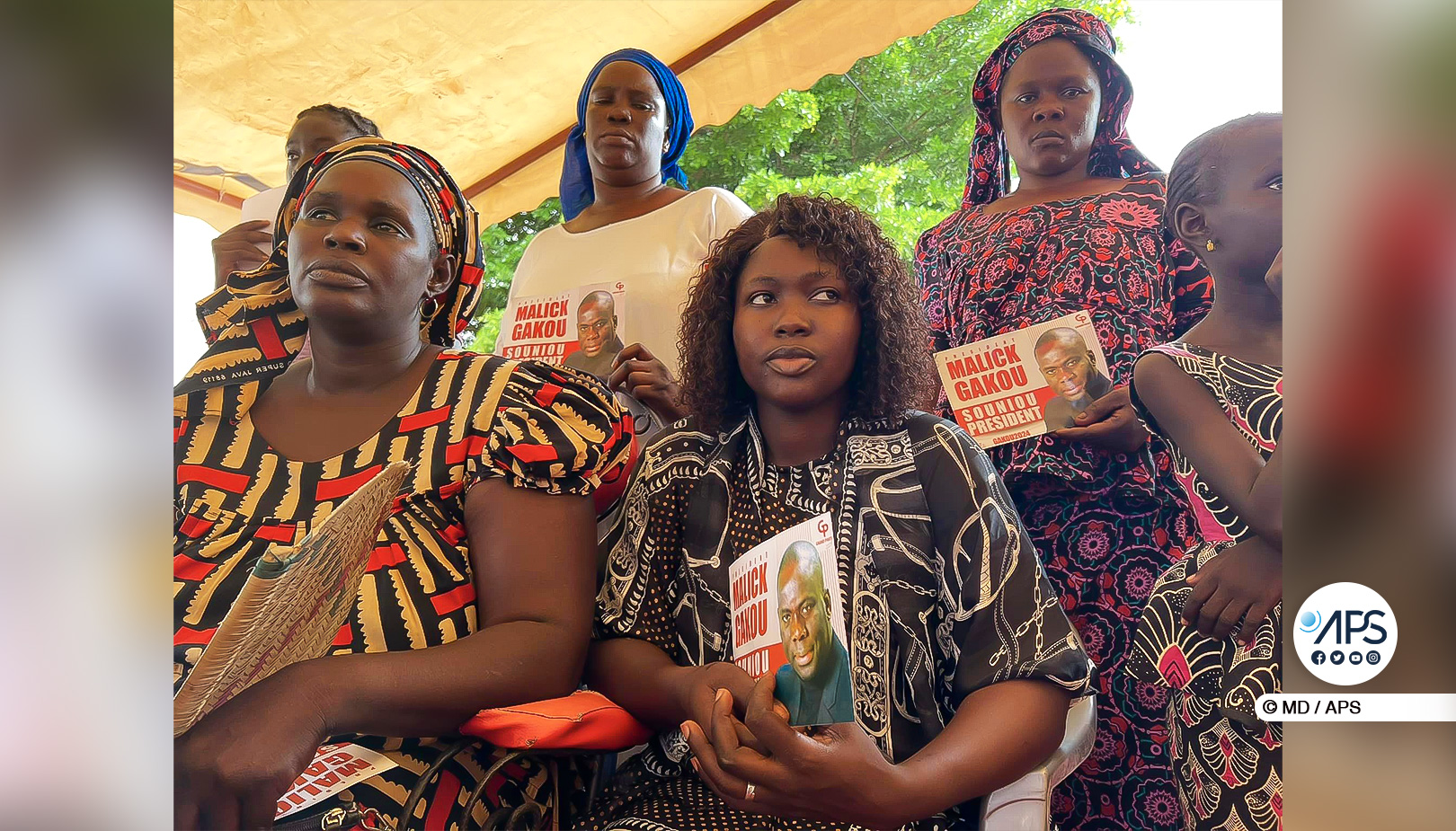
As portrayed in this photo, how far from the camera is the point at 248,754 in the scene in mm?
1486

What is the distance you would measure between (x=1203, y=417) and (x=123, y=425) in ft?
6.10

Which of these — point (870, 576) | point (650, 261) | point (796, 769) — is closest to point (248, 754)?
point (796, 769)

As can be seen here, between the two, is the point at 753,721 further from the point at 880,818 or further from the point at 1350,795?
the point at 1350,795

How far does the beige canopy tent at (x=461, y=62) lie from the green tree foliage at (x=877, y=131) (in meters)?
6.43

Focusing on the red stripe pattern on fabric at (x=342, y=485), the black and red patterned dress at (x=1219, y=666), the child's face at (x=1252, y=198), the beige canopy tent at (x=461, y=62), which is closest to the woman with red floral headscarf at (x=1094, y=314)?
the black and red patterned dress at (x=1219, y=666)

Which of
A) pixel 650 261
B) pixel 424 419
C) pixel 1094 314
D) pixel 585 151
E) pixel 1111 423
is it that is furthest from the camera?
pixel 585 151

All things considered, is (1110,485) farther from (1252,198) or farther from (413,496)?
(413,496)

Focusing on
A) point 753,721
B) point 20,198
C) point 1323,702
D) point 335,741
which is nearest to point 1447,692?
point 1323,702

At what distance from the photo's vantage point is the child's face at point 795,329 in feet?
6.51

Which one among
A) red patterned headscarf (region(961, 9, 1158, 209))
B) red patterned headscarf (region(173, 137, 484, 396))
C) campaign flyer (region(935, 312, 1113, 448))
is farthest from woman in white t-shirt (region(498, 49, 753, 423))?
red patterned headscarf (region(961, 9, 1158, 209))

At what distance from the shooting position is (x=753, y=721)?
156 cm

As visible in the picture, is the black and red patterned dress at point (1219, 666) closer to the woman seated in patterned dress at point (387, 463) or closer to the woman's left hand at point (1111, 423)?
the woman's left hand at point (1111, 423)

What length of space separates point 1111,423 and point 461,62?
232 centimetres

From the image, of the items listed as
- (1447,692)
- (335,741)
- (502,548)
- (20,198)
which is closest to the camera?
(20,198)
